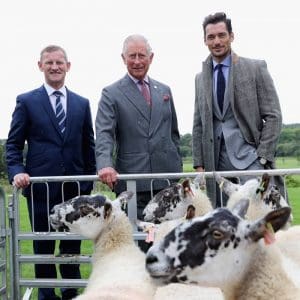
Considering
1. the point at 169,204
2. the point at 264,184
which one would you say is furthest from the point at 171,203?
the point at 264,184

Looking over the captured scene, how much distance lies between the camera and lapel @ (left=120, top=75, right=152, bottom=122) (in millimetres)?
6480

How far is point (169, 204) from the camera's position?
5941 millimetres

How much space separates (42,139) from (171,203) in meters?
1.67

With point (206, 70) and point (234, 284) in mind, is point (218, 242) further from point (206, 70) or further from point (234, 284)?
point (206, 70)

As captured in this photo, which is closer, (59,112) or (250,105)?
(250,105)

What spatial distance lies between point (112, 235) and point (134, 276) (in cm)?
103

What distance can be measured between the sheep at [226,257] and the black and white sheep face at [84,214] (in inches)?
98.7

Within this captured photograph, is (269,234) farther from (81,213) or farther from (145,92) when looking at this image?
(145,92)

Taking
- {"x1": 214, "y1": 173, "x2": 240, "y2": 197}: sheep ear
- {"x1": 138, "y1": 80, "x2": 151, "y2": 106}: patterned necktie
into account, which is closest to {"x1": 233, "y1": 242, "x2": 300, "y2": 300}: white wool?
{"x1": 214, "y1": 173, "x2": 240, "y2": 197}: sheep ear

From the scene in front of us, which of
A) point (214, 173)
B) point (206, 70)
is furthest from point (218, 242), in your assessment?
point (206, 70)

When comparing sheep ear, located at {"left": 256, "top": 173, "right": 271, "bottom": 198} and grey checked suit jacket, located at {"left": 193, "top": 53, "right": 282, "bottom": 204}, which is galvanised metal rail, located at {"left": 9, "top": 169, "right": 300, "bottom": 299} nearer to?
grey checked suit jacket, located at {"left": 193, "top": 53, "right": 282, "bottom": 204}

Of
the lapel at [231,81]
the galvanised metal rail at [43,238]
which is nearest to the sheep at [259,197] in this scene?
the galvanised metal rail at [43,238]

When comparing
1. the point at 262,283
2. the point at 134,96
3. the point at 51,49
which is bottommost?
the point at 262,283

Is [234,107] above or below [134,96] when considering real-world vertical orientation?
below
